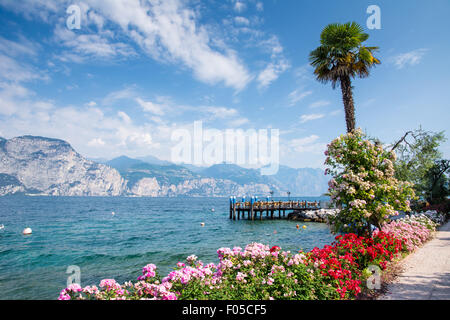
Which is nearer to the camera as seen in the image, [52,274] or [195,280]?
[195,280]

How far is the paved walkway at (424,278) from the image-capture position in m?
6.30

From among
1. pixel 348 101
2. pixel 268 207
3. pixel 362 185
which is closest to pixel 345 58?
pixel 348 101

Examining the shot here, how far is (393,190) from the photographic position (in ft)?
31.6

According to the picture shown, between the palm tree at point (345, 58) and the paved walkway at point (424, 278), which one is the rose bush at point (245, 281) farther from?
the palm tree at point (345, 58)

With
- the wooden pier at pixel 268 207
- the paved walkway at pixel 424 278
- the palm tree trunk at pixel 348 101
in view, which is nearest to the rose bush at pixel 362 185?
the paved walkway at pixel 424 278

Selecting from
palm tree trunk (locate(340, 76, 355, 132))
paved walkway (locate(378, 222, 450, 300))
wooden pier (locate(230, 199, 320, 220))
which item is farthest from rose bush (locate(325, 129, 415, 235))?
wooden pier (locate(230, 199, 320, 220))

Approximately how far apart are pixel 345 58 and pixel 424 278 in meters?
11.2

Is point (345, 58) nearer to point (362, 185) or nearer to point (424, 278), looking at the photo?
point (362, 185)

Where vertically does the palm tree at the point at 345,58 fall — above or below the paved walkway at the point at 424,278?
above

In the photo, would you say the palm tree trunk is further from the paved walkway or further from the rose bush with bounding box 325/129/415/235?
the paved walkway

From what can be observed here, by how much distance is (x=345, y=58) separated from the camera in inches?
504
